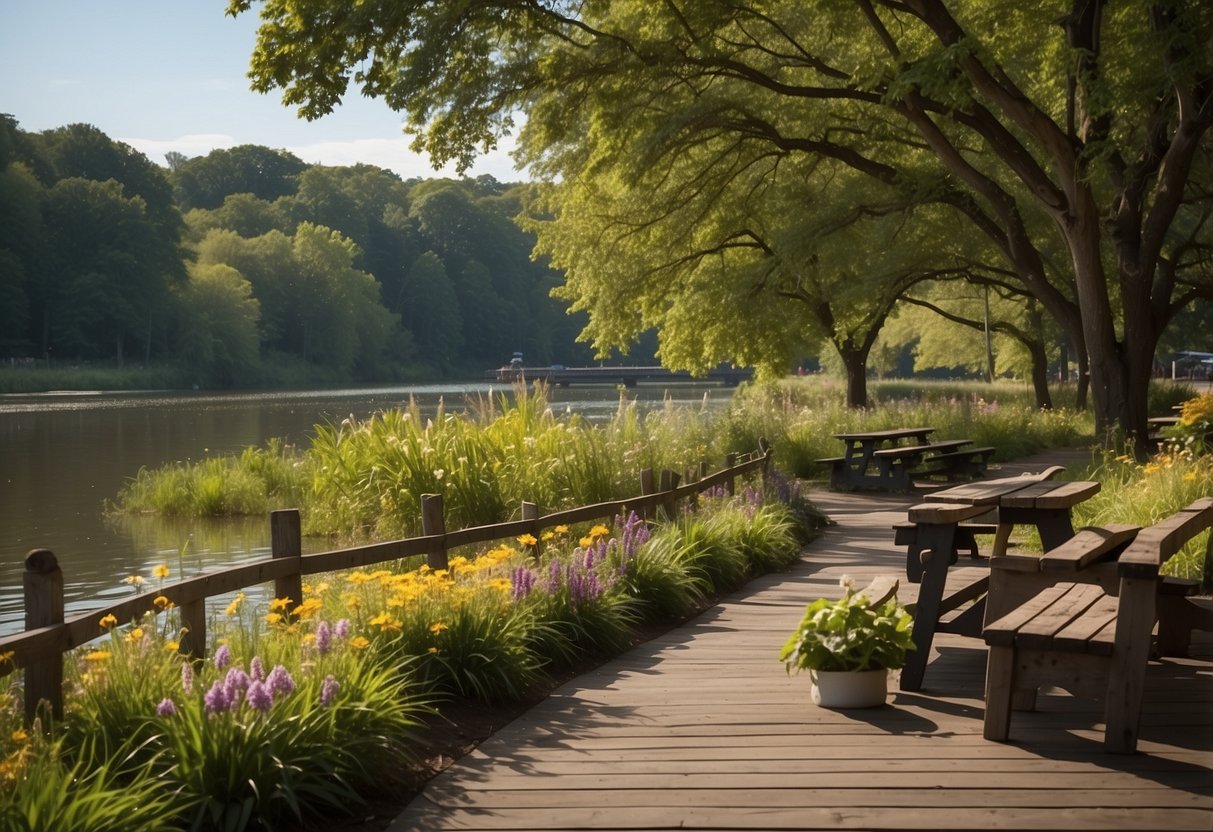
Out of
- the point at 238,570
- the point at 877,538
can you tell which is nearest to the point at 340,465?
the point at 877,538

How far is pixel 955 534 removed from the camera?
6.05 metres

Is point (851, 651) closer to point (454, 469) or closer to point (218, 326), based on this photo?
point (454, 469)

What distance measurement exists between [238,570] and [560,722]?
1.48 meters

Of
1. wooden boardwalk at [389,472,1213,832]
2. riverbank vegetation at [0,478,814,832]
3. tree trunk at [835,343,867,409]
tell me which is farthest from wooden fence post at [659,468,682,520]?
tree trunk at [835,343,867,409]

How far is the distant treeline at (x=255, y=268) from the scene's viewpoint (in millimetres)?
68562

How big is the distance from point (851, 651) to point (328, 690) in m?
2.32

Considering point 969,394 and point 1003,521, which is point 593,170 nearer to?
point 1003,521

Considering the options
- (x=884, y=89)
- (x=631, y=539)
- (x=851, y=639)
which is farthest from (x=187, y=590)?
(x=884, y=89)

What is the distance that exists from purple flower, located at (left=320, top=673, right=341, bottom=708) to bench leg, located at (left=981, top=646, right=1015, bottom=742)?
2350 millimetres

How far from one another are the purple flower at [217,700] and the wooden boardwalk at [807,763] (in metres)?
0.66

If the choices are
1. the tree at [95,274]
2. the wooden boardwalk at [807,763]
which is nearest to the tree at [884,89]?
the wooden boardwalk at [807,763]

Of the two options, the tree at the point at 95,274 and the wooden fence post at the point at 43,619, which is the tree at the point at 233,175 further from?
the wooden fence post at the point at 43,619

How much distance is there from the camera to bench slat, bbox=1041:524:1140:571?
4953 mm

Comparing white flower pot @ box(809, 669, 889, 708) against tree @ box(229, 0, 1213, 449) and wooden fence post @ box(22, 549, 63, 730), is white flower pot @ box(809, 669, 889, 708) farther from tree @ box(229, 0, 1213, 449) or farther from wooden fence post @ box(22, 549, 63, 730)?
tree @ box(229, 0, 1213, 449)
